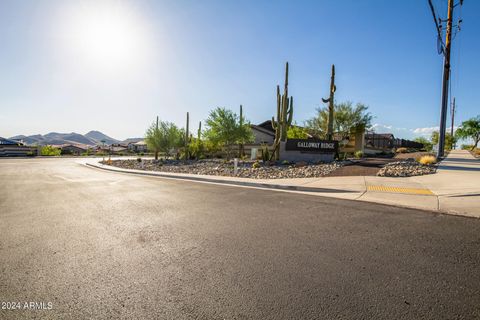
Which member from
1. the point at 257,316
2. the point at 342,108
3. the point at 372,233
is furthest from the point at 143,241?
the point at 342,108

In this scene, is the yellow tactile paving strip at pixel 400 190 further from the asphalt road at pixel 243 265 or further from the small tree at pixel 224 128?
the small tree at pixel 224 128

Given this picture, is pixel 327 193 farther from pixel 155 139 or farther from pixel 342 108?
pixel 342 108

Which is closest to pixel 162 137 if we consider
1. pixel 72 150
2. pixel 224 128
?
pixel 224 128

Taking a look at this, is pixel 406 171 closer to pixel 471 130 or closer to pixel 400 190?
pixel 400 190

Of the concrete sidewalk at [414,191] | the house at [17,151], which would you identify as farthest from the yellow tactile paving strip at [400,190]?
the house at [17,151]

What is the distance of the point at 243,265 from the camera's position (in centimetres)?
305

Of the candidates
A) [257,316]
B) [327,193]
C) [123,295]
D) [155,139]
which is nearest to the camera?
[257,316]

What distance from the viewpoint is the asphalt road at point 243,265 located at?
7.31 feet

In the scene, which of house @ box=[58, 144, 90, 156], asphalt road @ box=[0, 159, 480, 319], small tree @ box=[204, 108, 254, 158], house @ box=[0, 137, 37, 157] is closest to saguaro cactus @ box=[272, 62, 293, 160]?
small tree @ box=[204, 108, 254, 158]

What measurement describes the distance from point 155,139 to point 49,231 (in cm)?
2469

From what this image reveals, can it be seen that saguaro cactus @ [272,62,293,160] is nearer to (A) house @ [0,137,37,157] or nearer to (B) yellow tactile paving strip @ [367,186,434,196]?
(B) yellow tactile paving strip @ [367,186,434,196]

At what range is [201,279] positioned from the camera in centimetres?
273

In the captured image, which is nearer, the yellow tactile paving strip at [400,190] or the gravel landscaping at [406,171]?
the yellow tactile paving strip at [400,190]

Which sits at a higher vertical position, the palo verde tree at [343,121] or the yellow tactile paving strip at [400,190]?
the palo verde tree at [343,121]
